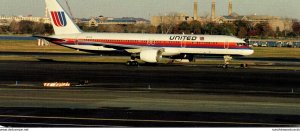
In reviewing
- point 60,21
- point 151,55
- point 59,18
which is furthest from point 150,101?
point 59,18

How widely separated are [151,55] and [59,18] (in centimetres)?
1434

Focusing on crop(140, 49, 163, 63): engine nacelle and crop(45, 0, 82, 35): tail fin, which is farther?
crop(45, 0, 82, 35): tail fin

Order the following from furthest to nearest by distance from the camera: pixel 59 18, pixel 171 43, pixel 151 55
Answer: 1. pixel 59 18
2. pixel 171 43
3. pixel 151 55

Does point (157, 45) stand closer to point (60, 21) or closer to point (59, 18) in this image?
point (60, 21)

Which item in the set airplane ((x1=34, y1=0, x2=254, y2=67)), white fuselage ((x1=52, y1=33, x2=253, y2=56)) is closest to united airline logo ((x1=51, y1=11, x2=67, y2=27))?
airplane ((x1=34, y1=0, x2=254, y2=67))

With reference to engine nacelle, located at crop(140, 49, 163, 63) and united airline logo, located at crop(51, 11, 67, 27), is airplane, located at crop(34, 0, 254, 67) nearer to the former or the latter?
engine nacelle, located at crop(140, 49, 163, 63)

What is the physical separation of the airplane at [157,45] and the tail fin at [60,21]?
134cm

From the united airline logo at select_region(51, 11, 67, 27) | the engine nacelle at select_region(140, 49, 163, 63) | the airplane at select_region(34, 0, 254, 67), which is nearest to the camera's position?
the engine nacelle at select_region(140, 49, 163, 63)

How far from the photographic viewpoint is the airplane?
186 feet

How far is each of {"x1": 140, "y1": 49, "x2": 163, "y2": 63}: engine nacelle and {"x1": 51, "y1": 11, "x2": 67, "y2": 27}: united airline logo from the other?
12255mm

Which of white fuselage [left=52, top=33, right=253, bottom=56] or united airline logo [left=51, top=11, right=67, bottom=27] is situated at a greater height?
united airline logo [left=51, top=11, right=67, bottom=27]

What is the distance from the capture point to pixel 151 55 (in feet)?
181

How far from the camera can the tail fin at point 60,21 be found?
61.6 metres

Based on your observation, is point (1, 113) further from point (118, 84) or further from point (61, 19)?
point (61, 19)
